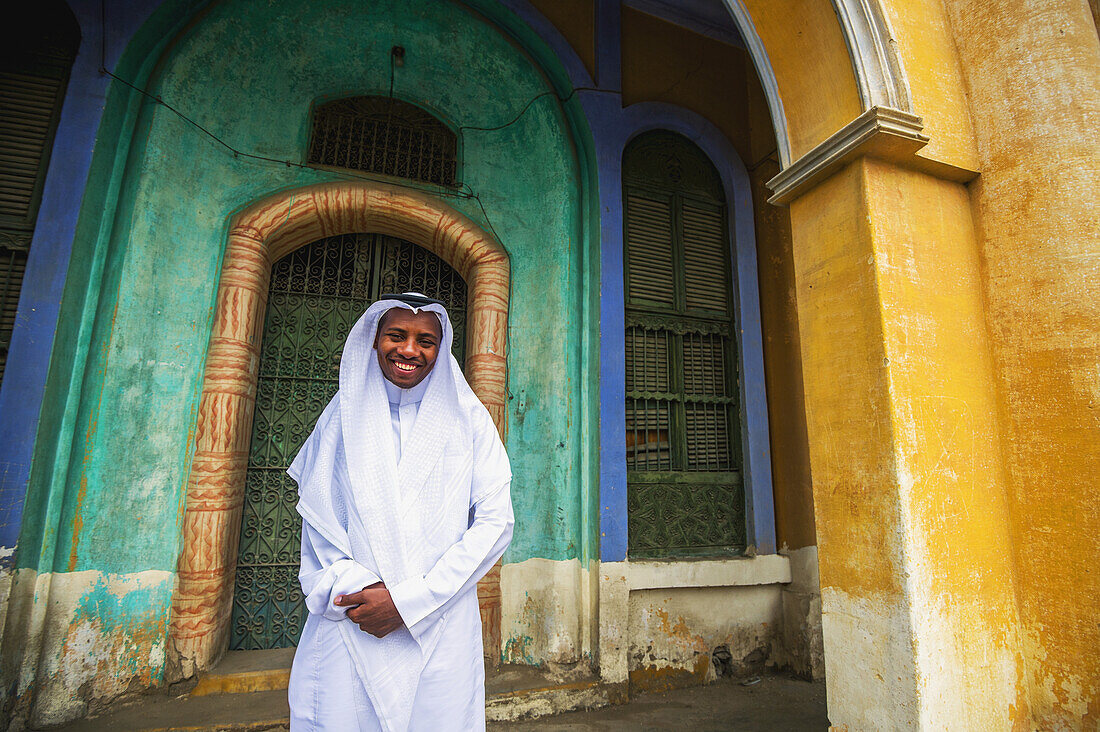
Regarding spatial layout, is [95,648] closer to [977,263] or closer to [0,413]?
[0,413]

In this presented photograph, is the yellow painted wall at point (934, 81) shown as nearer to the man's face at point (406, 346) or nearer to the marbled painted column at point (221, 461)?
the man's face at point (406, 346)

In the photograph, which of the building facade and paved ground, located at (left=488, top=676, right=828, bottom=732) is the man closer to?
the building facade

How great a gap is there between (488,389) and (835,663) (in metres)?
2.63

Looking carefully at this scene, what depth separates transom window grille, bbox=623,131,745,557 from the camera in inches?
169

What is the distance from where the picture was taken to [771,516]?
4.39 m

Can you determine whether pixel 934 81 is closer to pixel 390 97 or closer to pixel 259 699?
pixel 390 97

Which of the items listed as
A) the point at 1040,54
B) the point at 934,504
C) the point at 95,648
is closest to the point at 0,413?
the point at 95,648

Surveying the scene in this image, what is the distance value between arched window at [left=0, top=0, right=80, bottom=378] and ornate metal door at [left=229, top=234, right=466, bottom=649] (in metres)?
1.35

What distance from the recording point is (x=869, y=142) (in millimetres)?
2316

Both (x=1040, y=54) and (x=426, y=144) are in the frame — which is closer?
(x=1040, y=54)

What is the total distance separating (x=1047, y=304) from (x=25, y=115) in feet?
18.5

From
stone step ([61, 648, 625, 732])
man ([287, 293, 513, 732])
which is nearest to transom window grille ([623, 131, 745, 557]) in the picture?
stone step ([61, 648, 625, 732])

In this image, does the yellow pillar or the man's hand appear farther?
the yellow pillar

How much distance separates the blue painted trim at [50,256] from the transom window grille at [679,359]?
3668 mm
